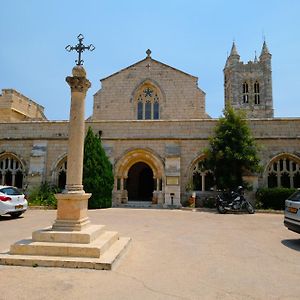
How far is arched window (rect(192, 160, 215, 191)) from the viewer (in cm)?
1639

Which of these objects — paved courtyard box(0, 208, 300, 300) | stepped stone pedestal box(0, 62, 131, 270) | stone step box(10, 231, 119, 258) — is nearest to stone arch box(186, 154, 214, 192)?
paved courtyard box(0, 208, 300, 300)

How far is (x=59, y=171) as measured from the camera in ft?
57.8

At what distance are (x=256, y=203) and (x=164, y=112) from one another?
10.3m

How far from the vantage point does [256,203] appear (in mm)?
15047

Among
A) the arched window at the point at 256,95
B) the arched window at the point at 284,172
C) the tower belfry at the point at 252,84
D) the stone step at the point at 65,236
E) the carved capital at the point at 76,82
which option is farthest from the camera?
the arched window at the point at 256,95

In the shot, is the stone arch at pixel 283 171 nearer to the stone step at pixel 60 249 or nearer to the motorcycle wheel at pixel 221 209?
the motorcycle wheel at pixel 221 209

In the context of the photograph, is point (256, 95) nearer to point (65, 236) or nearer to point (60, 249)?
point (65, 236)

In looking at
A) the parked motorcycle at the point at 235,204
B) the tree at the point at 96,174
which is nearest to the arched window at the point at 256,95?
the parked motorcycle at the point at 235,204

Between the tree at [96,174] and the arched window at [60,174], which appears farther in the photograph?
the arched window at [60,174]

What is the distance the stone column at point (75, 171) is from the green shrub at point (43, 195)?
9789mm

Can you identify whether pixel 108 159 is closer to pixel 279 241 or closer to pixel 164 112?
pixel 164 112

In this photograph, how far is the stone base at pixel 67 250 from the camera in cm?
491

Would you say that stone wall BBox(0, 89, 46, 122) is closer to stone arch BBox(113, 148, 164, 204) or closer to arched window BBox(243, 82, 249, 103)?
stone arch BBox(113, 148, 164, 204)

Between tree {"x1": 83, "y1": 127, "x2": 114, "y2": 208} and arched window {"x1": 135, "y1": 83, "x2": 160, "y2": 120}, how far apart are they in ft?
25.9
